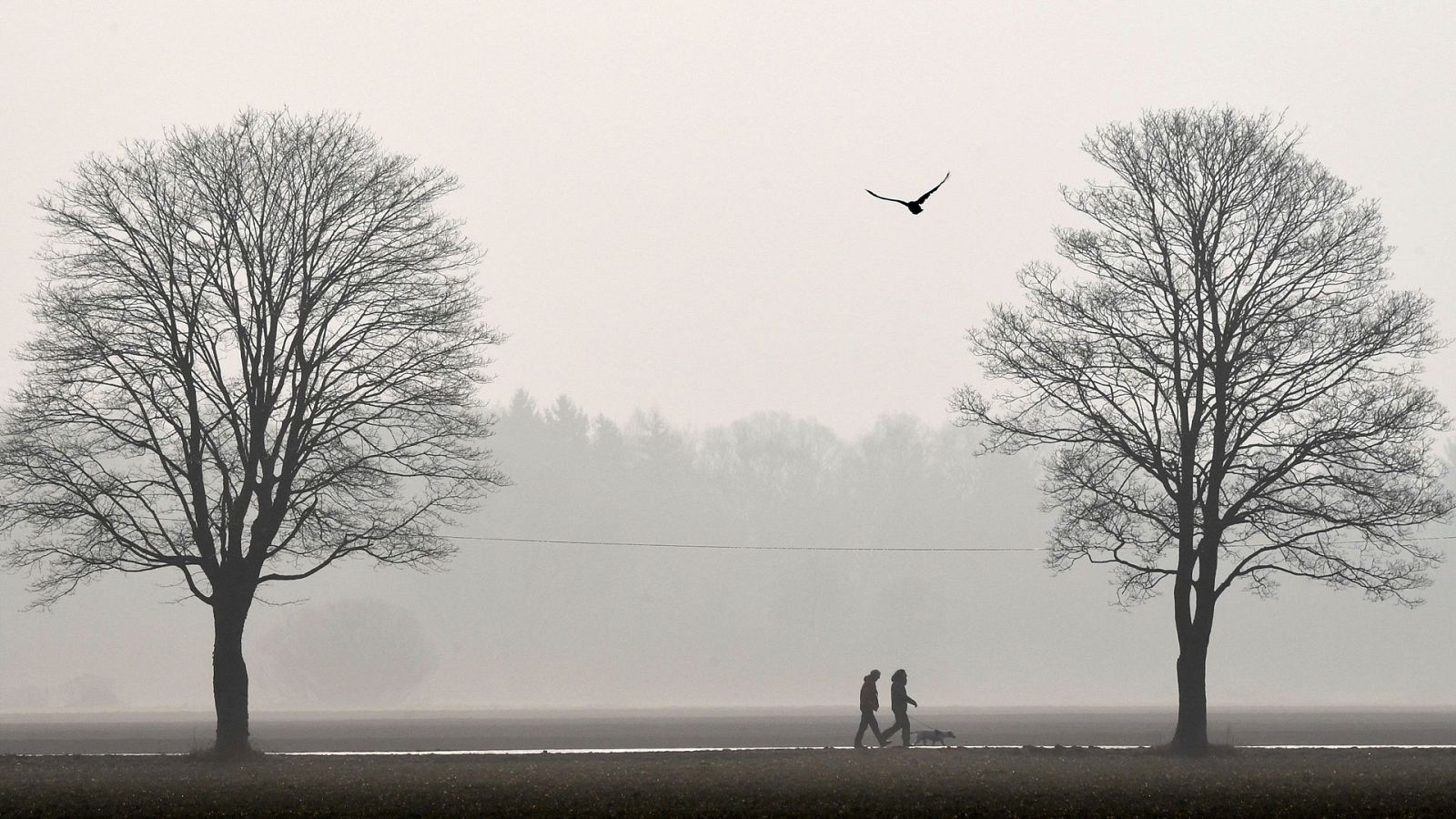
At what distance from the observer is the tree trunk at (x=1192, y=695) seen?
2792 centimetres

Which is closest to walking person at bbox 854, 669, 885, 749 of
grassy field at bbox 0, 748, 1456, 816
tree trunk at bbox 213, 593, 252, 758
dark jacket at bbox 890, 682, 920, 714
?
dark jacket at bbox 890, 682, 920, 714

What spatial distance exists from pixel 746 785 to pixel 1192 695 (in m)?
11.4

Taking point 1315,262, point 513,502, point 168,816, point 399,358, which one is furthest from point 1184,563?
point 513,502

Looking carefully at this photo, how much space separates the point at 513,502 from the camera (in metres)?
110

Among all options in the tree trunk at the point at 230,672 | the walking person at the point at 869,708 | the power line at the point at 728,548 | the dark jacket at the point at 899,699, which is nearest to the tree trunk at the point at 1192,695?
the dark jacket at the point at 899,699

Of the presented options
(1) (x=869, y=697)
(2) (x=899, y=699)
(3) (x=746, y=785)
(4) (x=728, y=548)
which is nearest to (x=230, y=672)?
(3) (x=746, y=785)

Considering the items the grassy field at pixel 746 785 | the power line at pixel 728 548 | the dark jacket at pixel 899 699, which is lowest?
the grassy field at pixel 746 785

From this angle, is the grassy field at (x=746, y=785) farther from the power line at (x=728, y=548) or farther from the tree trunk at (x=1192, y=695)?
the power line at (x=728, y=548)

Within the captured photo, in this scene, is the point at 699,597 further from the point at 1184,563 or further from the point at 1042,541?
the point at 1184,563

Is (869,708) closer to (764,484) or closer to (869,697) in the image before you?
(869,697)

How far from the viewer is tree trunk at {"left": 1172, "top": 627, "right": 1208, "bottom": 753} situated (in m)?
27.9

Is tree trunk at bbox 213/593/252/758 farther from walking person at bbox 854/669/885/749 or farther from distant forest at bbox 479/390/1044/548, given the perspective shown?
distant forest at bbox 479/390/1044/548

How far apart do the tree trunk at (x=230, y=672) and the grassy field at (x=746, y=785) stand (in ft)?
3.42

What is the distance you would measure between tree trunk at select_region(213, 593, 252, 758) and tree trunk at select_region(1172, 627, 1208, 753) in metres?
17.2
